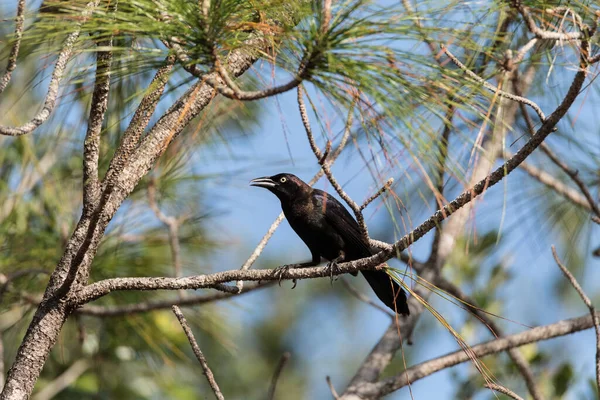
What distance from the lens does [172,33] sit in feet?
5.78

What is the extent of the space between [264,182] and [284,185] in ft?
0.40

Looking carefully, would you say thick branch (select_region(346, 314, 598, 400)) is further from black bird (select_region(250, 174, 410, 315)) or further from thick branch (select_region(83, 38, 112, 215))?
thick branch (select_region(83, 38, 112, 215))

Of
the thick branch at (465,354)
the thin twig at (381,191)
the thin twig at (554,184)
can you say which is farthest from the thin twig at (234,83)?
the thin twig at (554,184)

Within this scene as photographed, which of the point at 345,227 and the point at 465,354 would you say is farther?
the point at 345,227

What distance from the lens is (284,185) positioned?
3.83 meters

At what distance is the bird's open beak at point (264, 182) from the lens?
3865mm

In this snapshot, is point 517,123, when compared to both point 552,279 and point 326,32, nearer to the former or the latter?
point 326,32

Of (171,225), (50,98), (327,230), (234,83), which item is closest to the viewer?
(234,83)

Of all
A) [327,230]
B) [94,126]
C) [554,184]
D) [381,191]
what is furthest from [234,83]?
[554,184]

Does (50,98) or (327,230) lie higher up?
(327,230)

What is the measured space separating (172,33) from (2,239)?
7.97 feet

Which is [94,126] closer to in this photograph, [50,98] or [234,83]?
[50,98]

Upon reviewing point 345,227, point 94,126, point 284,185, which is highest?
point 284,185

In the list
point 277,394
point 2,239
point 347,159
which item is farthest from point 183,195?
point 277,394
